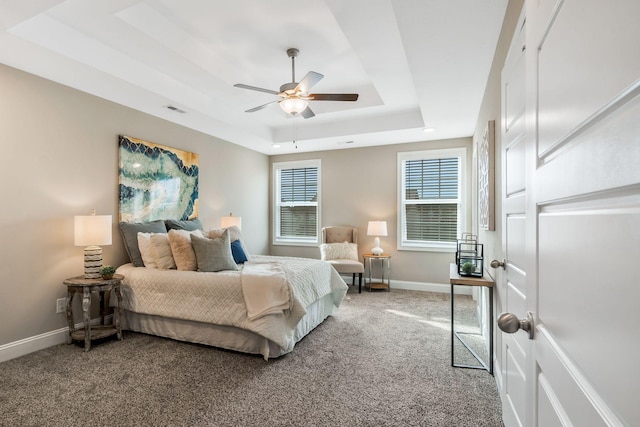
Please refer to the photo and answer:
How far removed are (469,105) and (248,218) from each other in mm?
3938

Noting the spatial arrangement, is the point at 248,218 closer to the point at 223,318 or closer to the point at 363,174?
the point at 363,174

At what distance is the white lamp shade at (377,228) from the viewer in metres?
5.43

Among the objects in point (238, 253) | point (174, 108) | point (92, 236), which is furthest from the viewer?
point (238, 253)

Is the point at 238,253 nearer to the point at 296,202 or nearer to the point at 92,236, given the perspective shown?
the point at 92,236

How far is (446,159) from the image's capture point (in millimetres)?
5434

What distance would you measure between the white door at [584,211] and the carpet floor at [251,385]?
1.46m

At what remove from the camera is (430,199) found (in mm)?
5547

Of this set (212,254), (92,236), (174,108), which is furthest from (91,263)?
(174,108)

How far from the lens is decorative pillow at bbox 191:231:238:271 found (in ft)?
11.1

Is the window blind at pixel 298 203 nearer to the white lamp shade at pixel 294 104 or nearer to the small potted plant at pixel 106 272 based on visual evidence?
the white lamp shade at pixel 294 104

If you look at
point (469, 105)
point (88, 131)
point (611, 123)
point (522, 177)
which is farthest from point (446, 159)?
point (611, 123)

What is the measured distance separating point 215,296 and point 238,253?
1.09 meters

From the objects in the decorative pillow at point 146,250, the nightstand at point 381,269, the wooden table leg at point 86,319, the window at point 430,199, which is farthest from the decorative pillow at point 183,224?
the window at point 430,199

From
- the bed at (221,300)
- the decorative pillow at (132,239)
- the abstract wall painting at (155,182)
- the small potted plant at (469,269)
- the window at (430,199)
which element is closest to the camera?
the small potted plant at (469,269)
